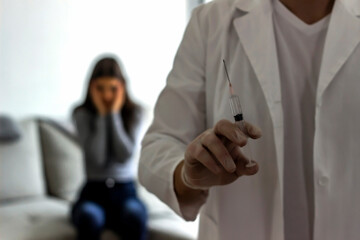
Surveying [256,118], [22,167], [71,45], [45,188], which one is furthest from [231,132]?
[71,45]

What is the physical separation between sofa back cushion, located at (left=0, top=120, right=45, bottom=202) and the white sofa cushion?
0.08 meters

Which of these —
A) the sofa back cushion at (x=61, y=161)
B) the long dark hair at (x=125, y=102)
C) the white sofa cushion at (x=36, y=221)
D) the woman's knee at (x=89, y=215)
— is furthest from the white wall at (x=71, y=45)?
the woman's knee at (x=89, y=215)

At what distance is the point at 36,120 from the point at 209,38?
251cm

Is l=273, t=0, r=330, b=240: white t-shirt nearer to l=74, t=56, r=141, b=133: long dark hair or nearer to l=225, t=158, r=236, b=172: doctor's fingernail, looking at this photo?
l=225, t=158, r=236, b=172: doctor's fingernail

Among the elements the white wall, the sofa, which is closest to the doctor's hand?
the sofa

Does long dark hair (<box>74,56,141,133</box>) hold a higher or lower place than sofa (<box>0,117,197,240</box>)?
higher

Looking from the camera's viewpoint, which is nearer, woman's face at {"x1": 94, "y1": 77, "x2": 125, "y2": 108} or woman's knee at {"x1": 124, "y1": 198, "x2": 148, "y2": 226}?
woman's knee at {"x1": 124, "y1": 198, "x2": 148, "y2": 226}

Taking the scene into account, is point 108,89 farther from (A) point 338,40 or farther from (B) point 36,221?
(A) point 338,40

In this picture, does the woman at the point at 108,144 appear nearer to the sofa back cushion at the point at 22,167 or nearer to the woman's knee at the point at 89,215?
the woman's knee at the point at 89,215

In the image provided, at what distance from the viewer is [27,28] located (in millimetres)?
3486

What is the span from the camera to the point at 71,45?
3.63 m

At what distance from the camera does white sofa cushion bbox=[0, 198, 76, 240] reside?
8.55 ft

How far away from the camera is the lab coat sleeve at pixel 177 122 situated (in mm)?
1044

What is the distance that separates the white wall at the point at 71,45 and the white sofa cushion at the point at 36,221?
25.7 inches
